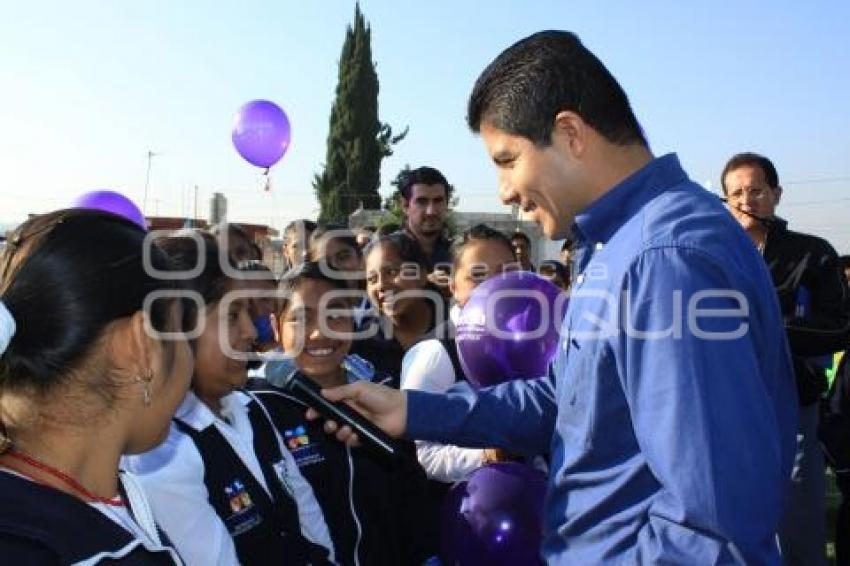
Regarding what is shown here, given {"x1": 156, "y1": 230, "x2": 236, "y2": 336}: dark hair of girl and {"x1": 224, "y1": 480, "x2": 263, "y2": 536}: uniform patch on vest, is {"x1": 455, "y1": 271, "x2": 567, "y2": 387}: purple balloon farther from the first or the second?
{"x1": 224, "y1": 480, "x2": 263, "y2": 536}: uniform patch on vest

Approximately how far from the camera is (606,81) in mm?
1693

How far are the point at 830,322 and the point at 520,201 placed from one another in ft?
9.49

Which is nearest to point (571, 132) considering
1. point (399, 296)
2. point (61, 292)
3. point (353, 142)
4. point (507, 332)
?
point (61, 292)

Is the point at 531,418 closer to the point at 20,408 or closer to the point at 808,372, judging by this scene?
the point at 20,408

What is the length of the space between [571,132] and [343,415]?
97 centimetres

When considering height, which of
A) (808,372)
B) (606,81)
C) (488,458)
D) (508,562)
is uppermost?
(606,81)

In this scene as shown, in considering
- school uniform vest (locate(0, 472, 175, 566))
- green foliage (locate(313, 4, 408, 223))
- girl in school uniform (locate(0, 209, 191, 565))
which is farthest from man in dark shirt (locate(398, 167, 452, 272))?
green foliage (locate(313, 4, 408, 223))

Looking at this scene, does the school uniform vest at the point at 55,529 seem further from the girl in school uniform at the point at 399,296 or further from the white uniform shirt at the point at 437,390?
the girl in school uniform at the point at 399,296

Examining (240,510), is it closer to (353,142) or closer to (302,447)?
(302,447)

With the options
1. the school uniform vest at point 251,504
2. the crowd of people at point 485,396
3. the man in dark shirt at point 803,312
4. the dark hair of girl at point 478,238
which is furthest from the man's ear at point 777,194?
the school uniform vest at point 251,504

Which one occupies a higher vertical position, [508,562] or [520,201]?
[520,201]

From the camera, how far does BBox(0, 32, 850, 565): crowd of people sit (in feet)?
4.08

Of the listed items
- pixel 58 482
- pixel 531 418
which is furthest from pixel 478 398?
pixel 58 482

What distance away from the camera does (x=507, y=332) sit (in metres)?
2.81
